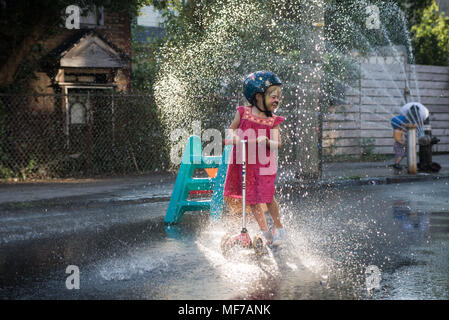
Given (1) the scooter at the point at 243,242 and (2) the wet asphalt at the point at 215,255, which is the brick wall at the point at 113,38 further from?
(1) the scooter at the point at 243,242

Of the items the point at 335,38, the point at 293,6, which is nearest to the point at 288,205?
the point at 293,6

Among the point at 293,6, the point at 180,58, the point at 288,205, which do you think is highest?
the point at 293,6

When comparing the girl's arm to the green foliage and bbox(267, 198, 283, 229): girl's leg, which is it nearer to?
bbox(267, 198, 283, 229): girl's leg

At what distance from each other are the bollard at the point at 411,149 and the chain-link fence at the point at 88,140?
5.46 m

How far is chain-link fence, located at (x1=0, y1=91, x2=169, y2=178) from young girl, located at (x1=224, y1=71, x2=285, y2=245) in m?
7.64

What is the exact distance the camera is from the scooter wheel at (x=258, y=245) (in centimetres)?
581

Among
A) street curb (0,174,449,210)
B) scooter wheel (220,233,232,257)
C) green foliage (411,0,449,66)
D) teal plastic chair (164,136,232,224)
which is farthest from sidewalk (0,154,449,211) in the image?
A: green foliage (411,0,449,66)

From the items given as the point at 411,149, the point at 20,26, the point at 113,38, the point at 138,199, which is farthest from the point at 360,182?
the point at 113,38

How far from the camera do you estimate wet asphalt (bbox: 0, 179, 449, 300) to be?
466 centimetres

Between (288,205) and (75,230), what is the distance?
3.42 m

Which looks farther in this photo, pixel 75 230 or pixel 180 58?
pixel 180 58
